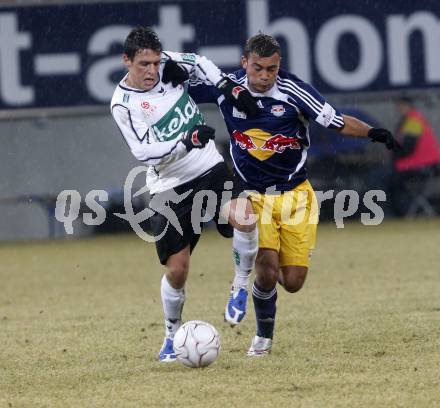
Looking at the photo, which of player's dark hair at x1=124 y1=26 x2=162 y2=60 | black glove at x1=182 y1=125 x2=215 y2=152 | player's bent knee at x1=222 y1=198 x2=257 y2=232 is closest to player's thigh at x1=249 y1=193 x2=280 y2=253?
player's bent knee at x1=222 y1=198 x2=257 y2=232

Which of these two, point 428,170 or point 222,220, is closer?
point 222,220

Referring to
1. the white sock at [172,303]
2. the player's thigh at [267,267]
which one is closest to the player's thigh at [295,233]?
the player's thigh at [267,267]

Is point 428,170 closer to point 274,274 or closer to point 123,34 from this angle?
point 123,34

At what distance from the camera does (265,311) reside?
22.8 ft

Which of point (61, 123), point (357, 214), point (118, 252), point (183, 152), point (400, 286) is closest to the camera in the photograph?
point (183, 152)

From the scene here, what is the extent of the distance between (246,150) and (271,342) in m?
1.26

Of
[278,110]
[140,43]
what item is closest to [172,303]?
[278,110]

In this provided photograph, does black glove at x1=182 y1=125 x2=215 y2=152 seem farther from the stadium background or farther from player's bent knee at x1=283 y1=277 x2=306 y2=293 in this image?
the stadium background

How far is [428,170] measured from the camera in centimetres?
1705

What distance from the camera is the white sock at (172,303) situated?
22.5 ft

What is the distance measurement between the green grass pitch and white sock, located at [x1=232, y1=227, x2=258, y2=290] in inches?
19.4

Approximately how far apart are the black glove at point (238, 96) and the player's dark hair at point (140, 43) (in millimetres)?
530

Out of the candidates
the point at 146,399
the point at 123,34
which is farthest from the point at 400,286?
the point at 123,34

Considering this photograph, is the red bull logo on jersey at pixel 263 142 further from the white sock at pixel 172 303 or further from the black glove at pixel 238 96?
the white sock at pixel 172 303
